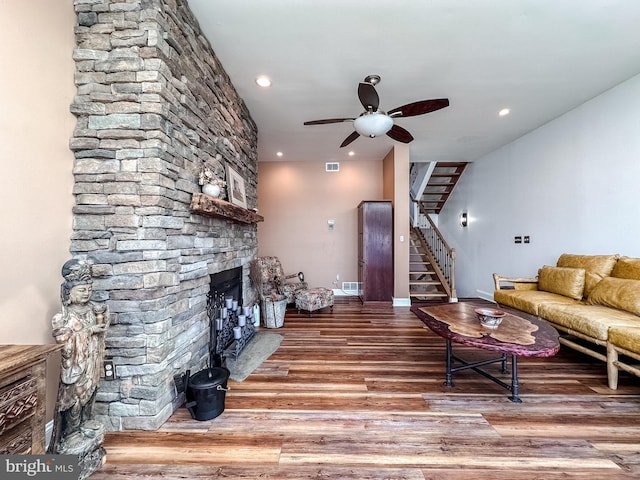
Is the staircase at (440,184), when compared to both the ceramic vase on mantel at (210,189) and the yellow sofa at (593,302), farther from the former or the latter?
the ceramic vase on mantel at (210,189)

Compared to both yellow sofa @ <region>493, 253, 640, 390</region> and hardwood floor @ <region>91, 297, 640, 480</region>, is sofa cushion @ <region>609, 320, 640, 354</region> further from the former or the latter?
hardwood floor @ <region>91, 297, 640, 480</region>

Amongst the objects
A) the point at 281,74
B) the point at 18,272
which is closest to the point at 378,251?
the point at 281,74

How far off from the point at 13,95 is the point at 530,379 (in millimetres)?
4342

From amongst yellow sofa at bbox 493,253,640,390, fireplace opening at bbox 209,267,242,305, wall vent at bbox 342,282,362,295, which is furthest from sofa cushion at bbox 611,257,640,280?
fireplace opening at bbox 209,267,242,305

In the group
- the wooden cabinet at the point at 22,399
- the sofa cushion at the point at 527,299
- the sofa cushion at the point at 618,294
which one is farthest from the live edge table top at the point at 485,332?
the wooden cabinet at the point at 22,399

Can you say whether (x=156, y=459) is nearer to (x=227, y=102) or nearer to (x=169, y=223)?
(x=169, y=223)

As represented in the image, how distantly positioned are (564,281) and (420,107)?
294 centimetres

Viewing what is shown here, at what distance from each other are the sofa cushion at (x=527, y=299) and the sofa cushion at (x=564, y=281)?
0.24 ft

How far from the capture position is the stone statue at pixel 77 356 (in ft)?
4.50

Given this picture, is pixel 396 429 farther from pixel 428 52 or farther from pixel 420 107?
pixel 428 52

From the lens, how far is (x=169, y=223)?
188 centimetres

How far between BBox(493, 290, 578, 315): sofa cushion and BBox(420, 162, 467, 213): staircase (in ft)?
13.3

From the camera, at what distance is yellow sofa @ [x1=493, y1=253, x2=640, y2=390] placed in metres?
2.34

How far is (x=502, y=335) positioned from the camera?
2.09m
